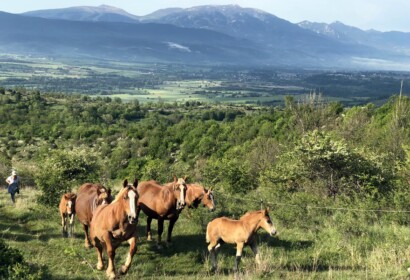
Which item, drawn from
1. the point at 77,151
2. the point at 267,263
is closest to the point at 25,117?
the point at 77,151

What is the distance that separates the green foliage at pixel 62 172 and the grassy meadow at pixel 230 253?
0.96 metres

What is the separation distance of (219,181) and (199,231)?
753 centimetres

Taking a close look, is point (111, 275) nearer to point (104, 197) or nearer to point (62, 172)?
point (104, 197)

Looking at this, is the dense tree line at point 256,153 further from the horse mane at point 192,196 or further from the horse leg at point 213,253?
the horse leg at point 213,253

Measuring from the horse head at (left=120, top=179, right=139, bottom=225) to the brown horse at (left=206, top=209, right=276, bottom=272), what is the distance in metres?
2.94

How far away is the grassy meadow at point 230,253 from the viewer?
9922 mm

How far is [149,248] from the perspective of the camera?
40.9 feet

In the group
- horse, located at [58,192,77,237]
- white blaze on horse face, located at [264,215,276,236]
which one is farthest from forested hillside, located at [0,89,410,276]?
horse, located at [58,192,77,237]

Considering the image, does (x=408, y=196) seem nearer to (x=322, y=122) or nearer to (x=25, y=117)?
(x=322, y=122)

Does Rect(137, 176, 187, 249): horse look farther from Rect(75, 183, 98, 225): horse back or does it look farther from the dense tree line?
the dense tree line

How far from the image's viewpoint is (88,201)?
12.4 metres

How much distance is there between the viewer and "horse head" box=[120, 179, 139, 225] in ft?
27.5

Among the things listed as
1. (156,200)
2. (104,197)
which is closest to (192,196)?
(156,200)

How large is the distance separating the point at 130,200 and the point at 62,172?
9.64 metres
